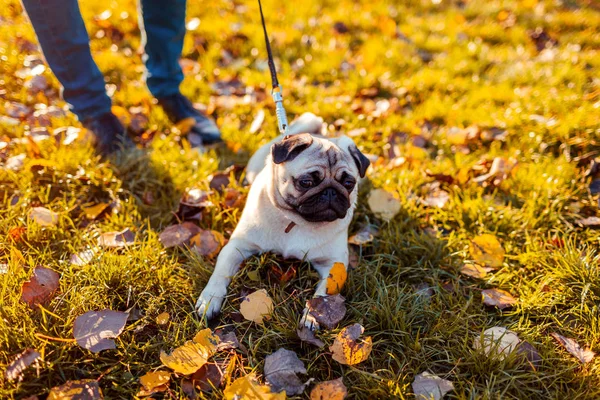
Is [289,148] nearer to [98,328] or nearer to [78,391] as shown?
[98,328]

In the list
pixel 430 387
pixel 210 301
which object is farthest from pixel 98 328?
pixel 430 387

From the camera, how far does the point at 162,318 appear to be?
2281 millimetres

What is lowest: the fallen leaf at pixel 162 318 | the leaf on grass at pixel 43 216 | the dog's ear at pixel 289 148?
the fallen leaf at pixel 162 318

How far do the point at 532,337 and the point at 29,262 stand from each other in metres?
2.85

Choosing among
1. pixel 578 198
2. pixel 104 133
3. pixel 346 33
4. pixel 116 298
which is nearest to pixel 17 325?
pixel 116 298

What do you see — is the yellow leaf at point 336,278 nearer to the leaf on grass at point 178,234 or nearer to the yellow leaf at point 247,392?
the yellow leaf at point 247,392

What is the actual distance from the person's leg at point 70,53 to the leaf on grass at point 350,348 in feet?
8.82

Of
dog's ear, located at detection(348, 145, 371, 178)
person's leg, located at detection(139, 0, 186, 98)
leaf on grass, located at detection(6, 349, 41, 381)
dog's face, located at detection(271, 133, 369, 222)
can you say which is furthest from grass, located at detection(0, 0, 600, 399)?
dog's ear, located at detection(348, 145, 371, 178)

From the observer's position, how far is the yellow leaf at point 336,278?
2.45 meters

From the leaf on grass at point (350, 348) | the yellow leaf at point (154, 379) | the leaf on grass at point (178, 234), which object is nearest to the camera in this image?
the yellow leaf at point (154, 379)

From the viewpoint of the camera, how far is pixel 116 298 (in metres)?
2.38

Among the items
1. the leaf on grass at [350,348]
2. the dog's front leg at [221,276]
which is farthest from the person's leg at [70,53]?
the leaf on grass at [350,348]

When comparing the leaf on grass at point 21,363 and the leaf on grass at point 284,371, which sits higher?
the leaf on grass at point 21,363

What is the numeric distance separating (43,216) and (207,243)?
109 cm
